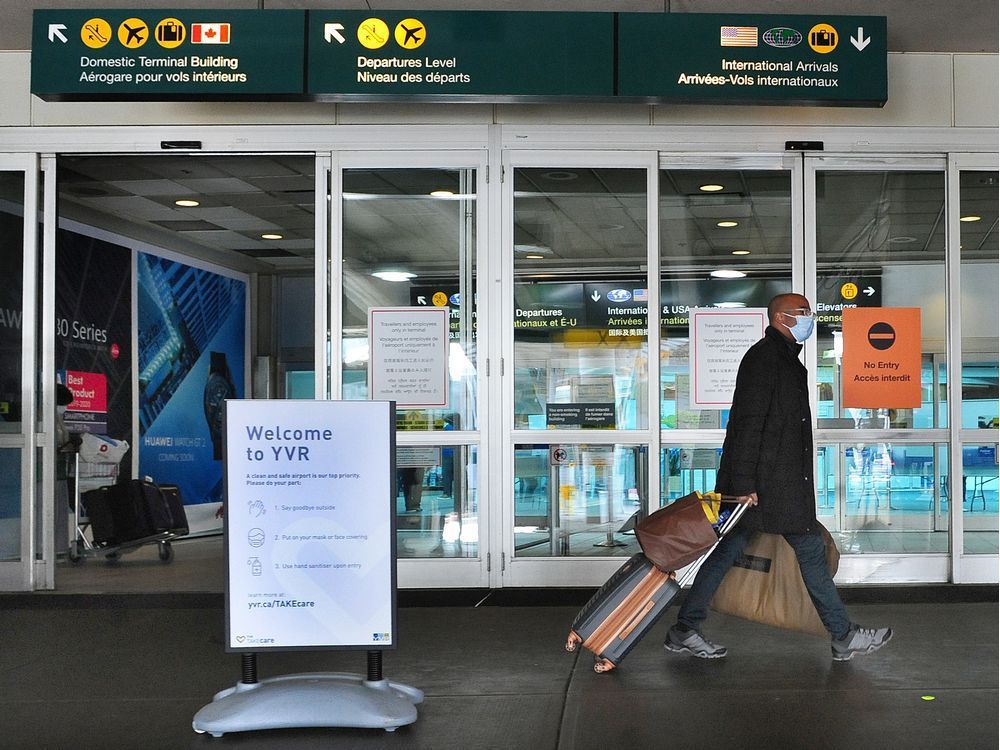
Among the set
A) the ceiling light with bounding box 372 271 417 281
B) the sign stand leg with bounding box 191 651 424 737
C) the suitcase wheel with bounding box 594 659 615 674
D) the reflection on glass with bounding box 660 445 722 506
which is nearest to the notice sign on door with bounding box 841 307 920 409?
the reflection on glass with bounding box 660 445 722 506

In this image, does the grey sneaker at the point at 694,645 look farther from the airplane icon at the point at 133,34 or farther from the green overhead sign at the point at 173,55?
the airplane icon at the point at 133,34

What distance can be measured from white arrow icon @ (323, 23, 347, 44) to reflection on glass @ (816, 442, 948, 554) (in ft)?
13.9

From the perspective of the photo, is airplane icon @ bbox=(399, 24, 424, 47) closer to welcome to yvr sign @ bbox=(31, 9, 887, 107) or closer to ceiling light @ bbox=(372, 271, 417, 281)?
welcome to yvr sign @ bbox=(31, 9, 887, 107)

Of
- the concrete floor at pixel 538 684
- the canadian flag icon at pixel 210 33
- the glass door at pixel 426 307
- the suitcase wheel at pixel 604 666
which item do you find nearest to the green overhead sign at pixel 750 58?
the glass door at pixel 426 307

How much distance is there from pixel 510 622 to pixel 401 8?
→ 3.89 metres

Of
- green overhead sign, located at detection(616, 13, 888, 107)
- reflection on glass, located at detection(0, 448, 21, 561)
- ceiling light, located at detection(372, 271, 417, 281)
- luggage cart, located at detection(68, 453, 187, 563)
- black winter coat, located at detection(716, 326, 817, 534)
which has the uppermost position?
green overhead sign, located at detection(616, 13, 888, 107)

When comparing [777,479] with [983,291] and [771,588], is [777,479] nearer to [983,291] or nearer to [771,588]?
[771,588]

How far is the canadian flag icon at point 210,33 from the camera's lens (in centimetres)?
668

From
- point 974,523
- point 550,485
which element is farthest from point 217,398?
point 974,523

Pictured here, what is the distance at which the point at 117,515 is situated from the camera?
1128cm

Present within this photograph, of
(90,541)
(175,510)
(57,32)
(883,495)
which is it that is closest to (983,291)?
(883,495)

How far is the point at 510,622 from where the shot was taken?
677cm

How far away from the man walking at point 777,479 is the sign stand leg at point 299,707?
1841mm

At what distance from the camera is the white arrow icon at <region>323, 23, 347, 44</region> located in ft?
22.1
